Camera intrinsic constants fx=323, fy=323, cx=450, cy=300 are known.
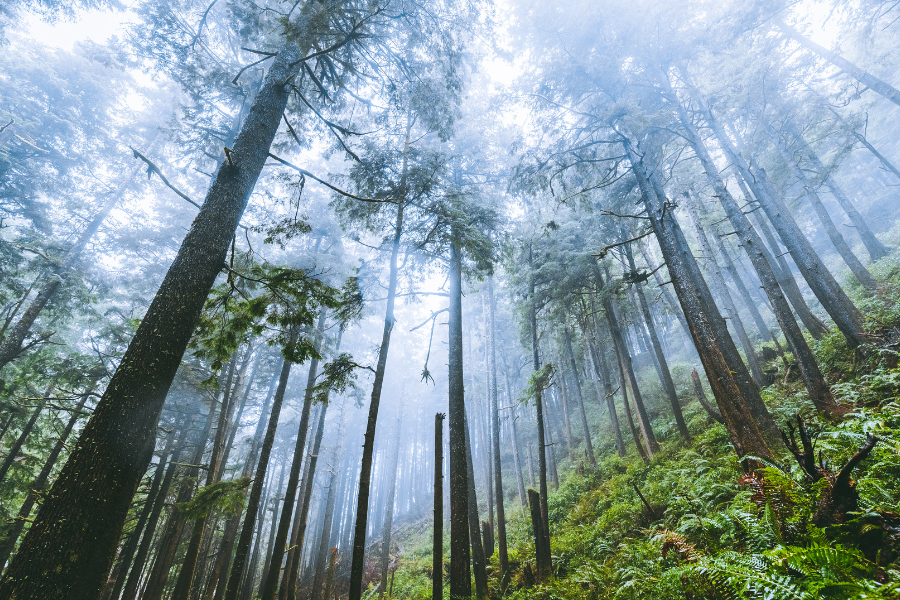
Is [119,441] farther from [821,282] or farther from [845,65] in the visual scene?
[845,65]

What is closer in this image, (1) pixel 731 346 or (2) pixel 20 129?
(1) pixel 731 346

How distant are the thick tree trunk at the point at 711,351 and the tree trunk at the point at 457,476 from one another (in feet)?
14.8

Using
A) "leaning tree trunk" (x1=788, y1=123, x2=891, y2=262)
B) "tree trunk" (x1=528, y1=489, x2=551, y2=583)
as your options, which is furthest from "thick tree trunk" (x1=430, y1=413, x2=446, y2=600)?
"leaning tree trunk" (x1=788, y1=123, x2=891, y2=262)

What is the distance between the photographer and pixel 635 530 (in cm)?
627

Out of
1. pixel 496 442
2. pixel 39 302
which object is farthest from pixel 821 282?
pixel 39 302

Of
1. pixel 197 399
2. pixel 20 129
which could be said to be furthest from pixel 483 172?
pixel 20 129

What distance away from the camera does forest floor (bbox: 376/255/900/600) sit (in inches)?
88.1

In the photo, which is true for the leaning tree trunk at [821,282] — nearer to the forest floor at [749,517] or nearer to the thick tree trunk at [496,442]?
the forest floor at [749,517]

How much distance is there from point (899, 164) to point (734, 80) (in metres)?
33.4

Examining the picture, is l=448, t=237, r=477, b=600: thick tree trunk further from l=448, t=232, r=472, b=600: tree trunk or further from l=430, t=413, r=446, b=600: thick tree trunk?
l=430, t=413, r=446, b=600: thick tree trunk

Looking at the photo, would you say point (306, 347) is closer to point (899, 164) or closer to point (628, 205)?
point (628, 205)

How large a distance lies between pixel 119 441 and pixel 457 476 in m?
5.95

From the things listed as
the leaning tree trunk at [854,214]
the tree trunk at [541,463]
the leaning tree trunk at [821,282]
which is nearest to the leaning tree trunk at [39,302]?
the tree trunk at [541,463]

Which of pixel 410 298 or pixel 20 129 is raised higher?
pixel 20 129
